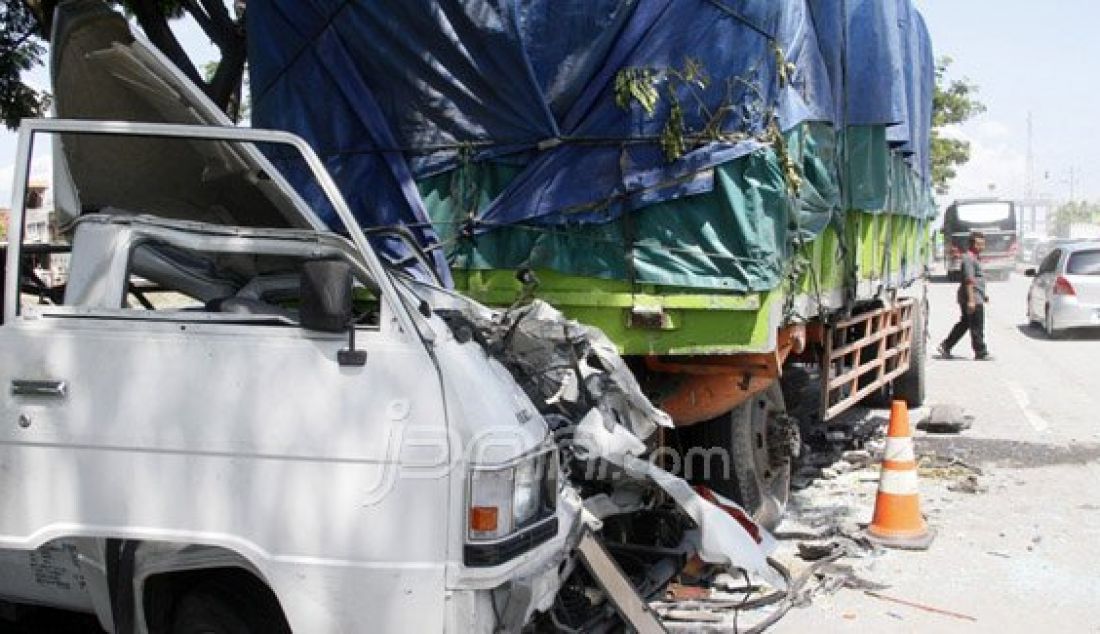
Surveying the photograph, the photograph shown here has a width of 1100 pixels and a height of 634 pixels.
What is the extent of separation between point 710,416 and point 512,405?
2.62 metres

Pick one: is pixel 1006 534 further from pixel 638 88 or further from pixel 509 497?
pixel 509 497

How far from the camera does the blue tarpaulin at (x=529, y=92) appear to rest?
561 centimetres

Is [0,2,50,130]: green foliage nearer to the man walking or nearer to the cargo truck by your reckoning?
the cargo truck

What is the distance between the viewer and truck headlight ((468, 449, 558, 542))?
3.25 metres

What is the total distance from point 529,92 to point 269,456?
119 inches

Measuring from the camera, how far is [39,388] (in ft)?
11.4

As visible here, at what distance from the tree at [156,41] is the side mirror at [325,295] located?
25.3ft

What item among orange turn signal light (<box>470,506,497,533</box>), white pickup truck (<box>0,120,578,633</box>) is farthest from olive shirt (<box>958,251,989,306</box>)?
orange turn signal light (<box>470,506,497,533</box>)

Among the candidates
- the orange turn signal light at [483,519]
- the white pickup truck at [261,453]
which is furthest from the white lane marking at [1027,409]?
the orange turn signal light at [483,519]

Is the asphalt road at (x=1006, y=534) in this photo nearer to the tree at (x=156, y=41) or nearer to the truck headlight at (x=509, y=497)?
the truck headlight at (x=509, y=497)

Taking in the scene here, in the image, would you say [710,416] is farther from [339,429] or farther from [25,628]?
[25,628]

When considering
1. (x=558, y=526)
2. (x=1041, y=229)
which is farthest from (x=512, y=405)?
(x=1041, y=229)

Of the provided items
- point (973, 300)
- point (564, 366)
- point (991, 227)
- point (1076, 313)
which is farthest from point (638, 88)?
point (991, 227)

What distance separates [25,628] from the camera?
5.27 metres
